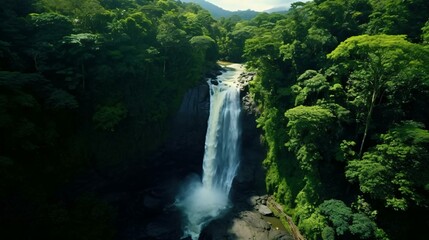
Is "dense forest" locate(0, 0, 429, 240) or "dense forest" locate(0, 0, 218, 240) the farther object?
"dense forest" locate(0, 0, 218, 240)

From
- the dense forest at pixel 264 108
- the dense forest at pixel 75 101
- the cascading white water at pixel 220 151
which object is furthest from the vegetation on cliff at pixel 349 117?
the dense forest at pixel 75 101

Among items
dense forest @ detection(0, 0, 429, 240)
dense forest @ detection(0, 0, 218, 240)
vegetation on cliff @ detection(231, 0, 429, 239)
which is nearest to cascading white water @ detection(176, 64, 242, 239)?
dense forest @ detection(0, 0, 429, 240)

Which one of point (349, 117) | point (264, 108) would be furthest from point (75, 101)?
point (349, 117)

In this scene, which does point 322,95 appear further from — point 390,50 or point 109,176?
point 109,176

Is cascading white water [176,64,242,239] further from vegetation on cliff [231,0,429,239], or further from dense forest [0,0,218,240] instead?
dense forest [0,0,218,240]

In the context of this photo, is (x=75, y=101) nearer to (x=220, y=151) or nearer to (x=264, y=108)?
(x=220, y=151)

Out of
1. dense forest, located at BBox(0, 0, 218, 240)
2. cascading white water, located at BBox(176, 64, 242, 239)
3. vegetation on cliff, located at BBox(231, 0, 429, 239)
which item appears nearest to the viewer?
vegetation on cliff, located at BBox(231, 0, 429, 239)

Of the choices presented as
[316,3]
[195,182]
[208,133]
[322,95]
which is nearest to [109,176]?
[195,182]

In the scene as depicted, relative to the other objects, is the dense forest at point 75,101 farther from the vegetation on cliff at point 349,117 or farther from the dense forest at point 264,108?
the vegetation on cliff at point 349,117
